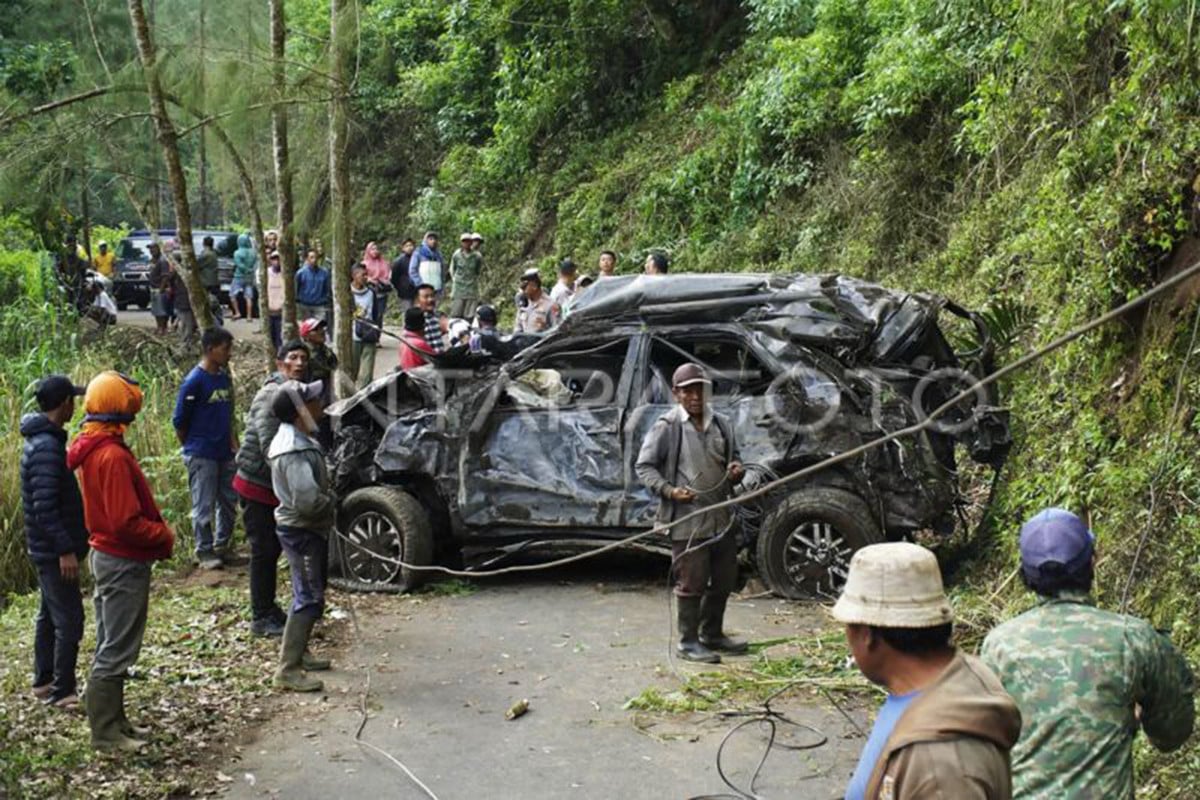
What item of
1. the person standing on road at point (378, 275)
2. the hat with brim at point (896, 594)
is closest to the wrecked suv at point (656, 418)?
the hat with brim at point (896, 594)

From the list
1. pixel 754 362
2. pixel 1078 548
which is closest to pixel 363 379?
pixel 754 362

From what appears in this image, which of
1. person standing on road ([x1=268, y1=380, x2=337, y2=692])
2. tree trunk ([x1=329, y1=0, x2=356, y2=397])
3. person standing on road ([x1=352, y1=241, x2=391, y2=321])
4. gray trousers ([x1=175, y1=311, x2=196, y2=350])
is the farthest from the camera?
person standing on road ([x1=352, y1=241, x2=391, y2=321])

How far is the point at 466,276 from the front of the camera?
19781mm

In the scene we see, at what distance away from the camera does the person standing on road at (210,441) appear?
32.6 ft

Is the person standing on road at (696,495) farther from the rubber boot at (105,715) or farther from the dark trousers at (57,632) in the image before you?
the dark trousers at (57,632)

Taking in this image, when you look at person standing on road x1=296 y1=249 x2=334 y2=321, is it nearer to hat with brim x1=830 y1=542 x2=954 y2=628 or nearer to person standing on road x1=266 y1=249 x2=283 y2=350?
person standing on road x1=266 y1=249 x2=283 y2=350

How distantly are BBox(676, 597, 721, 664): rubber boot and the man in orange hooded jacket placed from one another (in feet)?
9.99

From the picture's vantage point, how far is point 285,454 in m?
7.49

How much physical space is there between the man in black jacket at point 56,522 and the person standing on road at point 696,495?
323cm

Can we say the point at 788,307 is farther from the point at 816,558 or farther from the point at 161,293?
the point at 161,293

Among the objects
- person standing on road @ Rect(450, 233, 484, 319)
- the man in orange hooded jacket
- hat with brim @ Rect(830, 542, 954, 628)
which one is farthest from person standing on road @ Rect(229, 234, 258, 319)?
hat with brim @ Rect(830, 542, 954, 628)

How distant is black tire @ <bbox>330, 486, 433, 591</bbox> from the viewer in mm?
9523

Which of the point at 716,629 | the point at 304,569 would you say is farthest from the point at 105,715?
the point at 716,629

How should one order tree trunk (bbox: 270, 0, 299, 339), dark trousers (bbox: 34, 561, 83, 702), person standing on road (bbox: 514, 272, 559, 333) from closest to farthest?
dark trousers (bbox: 34, 561, 83, 702), tree trunk (bbox: 270, 0, 299, 339), person standing on road (bbox: 514, 272, 559, 333)
